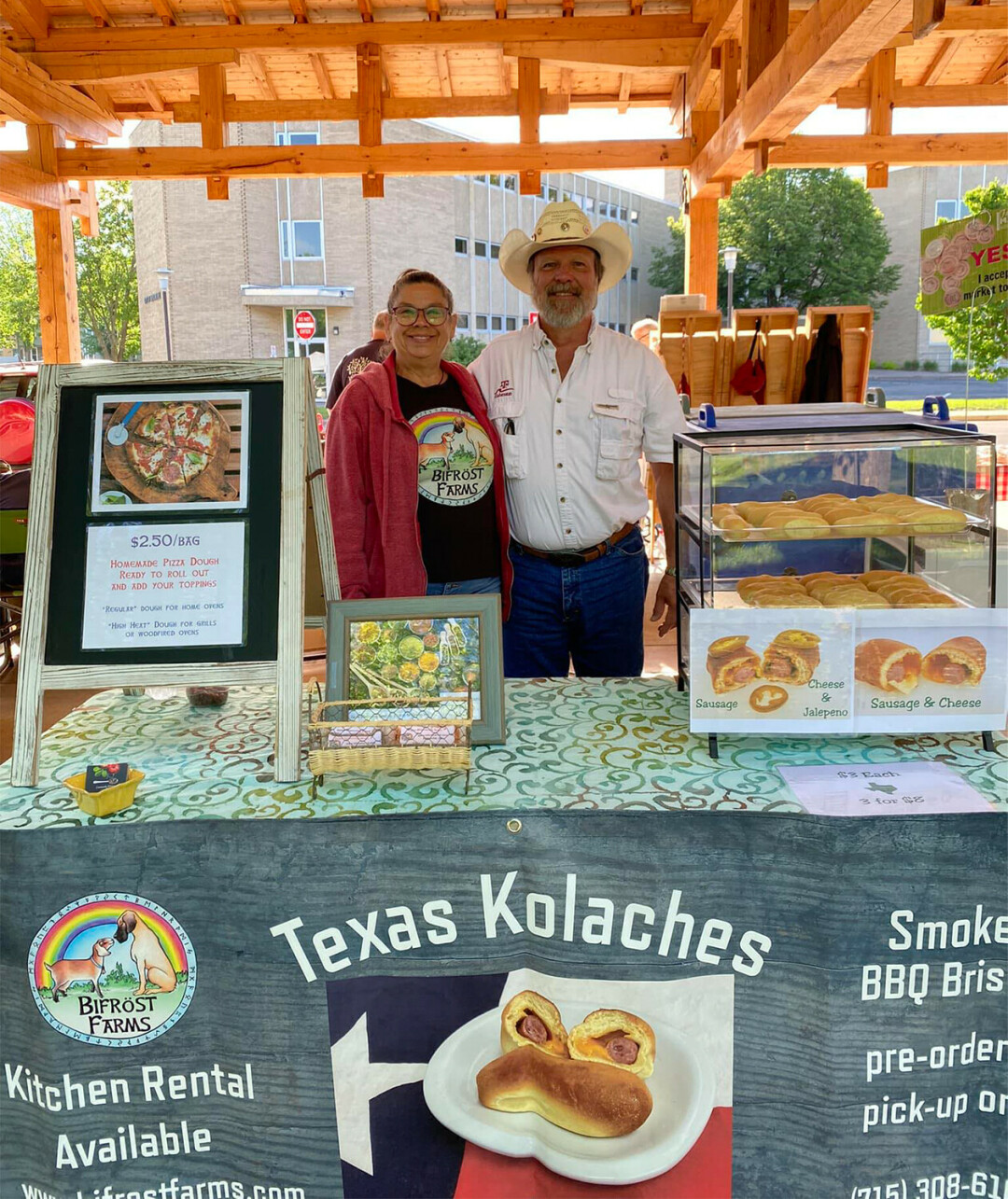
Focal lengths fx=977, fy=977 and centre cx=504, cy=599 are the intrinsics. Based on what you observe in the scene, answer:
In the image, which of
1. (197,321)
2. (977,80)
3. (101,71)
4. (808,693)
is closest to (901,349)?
(197,321)

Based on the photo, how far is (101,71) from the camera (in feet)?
21.4

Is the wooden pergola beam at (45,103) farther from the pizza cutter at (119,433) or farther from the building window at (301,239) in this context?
the building window at (301,239)

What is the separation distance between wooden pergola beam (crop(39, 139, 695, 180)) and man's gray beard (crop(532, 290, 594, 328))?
4.72 meters

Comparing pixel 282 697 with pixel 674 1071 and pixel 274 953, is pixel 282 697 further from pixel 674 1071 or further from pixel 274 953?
pixel 674 1071

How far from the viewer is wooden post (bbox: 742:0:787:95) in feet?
15.7

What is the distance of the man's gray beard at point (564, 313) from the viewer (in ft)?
8.46

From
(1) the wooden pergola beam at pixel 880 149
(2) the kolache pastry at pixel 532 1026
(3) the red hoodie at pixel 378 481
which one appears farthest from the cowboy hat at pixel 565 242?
(1) the wooden pergola beam at pixel 880 149

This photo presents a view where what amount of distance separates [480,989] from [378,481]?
1.27 m

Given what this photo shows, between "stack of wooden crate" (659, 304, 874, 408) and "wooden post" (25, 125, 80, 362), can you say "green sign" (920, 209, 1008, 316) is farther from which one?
"wooden post" (25, 125, 80, 362)

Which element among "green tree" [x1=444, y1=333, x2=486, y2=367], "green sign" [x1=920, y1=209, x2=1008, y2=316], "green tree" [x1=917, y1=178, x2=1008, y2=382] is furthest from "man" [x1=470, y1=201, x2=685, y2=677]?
"green tree" [x1=444, y1=333, x2=486, y2=367]

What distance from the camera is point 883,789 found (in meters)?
1.66

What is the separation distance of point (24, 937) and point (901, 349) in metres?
45.8

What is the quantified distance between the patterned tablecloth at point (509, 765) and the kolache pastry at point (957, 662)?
0.16 m

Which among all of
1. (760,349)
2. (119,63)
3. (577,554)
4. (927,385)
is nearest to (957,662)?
(577,554)
